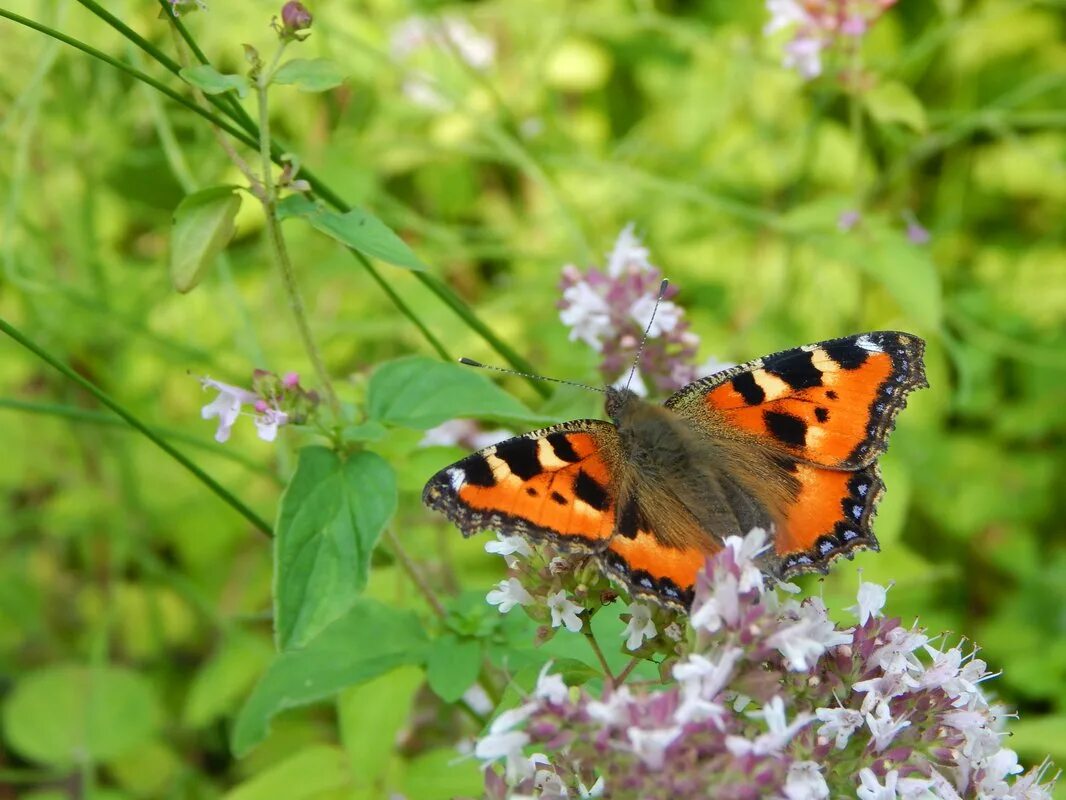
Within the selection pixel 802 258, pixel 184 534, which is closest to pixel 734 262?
pixel 802 258

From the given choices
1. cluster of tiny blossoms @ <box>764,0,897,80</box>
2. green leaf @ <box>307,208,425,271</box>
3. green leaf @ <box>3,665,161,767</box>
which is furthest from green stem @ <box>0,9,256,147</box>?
green leaf @ <box>3,665,161,767</box>

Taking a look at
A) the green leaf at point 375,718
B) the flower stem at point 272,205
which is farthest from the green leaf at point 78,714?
the flower stem at point 272,205

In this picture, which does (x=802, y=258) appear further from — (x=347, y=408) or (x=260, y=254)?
(x=347, y=408)

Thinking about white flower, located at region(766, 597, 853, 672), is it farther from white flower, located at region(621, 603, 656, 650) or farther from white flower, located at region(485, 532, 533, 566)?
white flower, located at region(485, 532, 533, 566)

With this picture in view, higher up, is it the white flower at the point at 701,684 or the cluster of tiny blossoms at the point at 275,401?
the cluster of tiny blossoms at the point at 275,401

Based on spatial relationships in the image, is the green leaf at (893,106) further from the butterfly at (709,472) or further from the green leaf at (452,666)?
the green leaf at (452,666)

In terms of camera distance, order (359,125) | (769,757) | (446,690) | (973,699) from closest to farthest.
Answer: (769,757) < (973,699) < (446,690) < (359,125)
